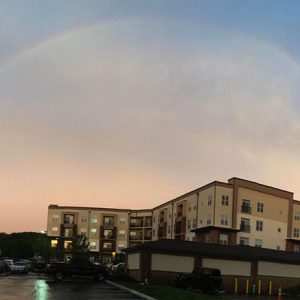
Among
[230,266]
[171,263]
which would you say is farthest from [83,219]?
[171,263]

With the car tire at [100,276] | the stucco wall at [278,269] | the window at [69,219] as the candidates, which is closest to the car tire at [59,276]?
the car tire at [100,276]

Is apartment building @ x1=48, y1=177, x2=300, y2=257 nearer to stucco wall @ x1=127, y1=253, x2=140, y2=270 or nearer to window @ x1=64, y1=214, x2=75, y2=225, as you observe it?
stucco wall @ x1=127, y1=253, x2=140, y2=270

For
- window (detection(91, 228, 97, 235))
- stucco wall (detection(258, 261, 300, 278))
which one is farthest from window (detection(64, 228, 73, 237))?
stucco wall (detection(258, 261, 300, 278))

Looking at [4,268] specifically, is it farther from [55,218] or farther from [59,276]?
[55,218]

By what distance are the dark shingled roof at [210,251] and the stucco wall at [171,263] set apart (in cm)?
47

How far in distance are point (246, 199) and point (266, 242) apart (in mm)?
8692

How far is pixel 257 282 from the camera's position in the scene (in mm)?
53375

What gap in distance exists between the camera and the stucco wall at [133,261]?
50.3m

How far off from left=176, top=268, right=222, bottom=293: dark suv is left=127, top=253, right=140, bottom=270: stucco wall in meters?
7.05

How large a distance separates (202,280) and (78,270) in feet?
34.8

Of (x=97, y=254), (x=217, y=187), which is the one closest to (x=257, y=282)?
(x=217, y=187)

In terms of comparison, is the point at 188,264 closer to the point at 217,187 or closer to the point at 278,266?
the point at 278,266

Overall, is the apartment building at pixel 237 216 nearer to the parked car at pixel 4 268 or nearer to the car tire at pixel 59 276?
the parked car at pixel 4 268

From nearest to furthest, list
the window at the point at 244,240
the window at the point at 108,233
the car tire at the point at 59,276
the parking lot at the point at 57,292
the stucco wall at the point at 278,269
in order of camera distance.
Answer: the parking lot at the point at 57,292
the car tire at the point at 59,276
the stucco wall at the point at 278,269
the window at the point at 244,240
the window at the point at 108,233
